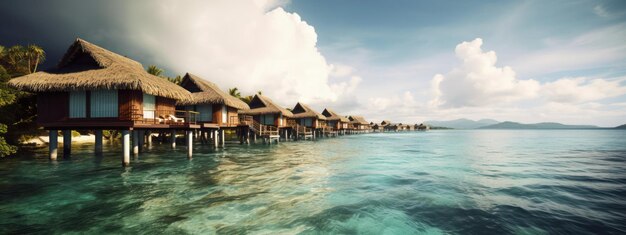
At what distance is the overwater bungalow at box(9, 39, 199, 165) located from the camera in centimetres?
1285

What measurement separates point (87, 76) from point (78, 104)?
1.53 meters

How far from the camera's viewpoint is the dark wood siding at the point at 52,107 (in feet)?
44.8

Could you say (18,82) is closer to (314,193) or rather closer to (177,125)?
(177,125)

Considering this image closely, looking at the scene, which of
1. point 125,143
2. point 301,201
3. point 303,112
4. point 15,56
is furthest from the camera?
point 303,112

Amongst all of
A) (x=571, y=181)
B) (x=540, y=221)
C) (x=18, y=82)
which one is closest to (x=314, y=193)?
(x=540, y=221)

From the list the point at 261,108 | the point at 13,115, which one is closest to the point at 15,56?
the point at 13,115

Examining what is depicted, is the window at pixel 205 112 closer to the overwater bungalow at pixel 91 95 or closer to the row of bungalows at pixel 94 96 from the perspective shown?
the row of bungalows at pixel 94 96

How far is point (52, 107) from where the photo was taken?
1381cm

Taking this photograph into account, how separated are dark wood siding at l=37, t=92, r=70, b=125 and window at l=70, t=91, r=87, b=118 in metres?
0.30

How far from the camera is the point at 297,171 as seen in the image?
13000mm

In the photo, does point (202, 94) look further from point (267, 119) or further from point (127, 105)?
point (267, 119)

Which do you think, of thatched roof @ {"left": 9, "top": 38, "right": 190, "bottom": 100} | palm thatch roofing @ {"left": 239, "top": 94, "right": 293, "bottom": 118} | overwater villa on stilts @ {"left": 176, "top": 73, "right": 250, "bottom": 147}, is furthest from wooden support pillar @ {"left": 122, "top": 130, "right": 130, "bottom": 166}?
palm thatch roofing @ {"left": 239, "top": 94, "right": 293, "bottom": 118}

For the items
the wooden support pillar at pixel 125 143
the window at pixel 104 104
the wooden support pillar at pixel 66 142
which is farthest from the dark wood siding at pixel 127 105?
the wooden support pillar at pixel 66 142

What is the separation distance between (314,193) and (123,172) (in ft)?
30.0
